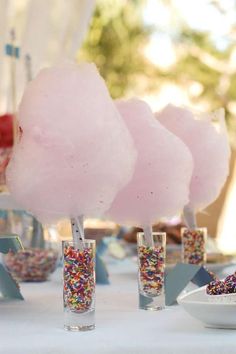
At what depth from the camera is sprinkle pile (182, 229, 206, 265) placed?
1.35 metres

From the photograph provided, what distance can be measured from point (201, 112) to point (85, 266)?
452 millimetres

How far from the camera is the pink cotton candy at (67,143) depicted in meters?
0.92

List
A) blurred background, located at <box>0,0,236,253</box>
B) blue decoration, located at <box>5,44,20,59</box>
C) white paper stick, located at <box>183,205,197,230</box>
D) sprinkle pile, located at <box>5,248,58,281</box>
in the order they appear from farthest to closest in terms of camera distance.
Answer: blurred background, located at <box>0,0,236,253</box> → blue decoration, located at <box>5,44,20,59</box> → sprinkle pile, located at <box>5,248,58,281</box> → white paper stick, located at <box>183,205,197,230</box>

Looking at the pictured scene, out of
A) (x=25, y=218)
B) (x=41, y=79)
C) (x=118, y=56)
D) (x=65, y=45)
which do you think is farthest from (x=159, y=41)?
(x=41, y=79)

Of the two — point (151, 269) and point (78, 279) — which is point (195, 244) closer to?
point (151, 269)

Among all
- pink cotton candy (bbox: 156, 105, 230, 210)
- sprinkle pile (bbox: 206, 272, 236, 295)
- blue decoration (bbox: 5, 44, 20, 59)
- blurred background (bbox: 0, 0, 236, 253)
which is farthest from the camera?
blurred background (bbox: 0, 0, 236, 253)

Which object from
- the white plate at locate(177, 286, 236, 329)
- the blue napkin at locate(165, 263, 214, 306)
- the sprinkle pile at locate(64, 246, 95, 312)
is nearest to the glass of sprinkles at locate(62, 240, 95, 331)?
the sprinkle pile at locate(64, 246, 95, 312)

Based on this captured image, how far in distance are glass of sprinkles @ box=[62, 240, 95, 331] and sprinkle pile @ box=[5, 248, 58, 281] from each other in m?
0.54

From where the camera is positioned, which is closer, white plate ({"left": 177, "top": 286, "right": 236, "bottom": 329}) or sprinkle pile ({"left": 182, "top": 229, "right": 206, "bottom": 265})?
white plate ({"left": 177, "top": 286, "right": 236, "bottom": 329})

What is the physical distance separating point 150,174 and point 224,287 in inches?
8.3

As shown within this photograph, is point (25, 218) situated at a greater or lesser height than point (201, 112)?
lesser

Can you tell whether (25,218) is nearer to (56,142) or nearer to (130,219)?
(130,219)

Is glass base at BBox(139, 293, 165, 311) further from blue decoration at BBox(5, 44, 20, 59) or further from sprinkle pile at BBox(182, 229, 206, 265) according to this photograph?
blue decoration at BBox(5, 44, 20, 59)

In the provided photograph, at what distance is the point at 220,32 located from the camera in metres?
9.39
